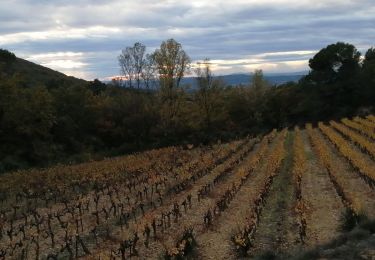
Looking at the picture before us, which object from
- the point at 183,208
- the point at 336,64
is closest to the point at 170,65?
the point at 336,64

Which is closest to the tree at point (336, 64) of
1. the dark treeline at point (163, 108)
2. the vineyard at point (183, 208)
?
the dark treeline at point (163, 108)

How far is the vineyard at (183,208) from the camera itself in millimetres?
13352

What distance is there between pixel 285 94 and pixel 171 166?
130ft

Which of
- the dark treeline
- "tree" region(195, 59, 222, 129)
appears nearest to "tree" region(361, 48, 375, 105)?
the dark treeline

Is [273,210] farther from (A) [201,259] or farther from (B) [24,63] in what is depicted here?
(B) [24,63]

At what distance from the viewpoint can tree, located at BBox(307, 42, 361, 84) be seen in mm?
66125

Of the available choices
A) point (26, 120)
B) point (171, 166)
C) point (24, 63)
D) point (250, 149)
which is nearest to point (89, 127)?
point (26, 120)

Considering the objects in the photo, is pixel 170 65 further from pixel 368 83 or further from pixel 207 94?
pixel 368 83

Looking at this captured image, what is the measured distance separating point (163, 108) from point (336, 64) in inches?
1073

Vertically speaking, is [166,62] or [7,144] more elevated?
[166,62]

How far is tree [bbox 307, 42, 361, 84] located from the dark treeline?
132 millimetres

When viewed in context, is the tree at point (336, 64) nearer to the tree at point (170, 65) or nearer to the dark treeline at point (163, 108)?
the dark treeline at point (163, 108)

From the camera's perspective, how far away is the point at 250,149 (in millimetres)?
37312

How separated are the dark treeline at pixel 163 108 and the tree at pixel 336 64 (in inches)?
5.2
